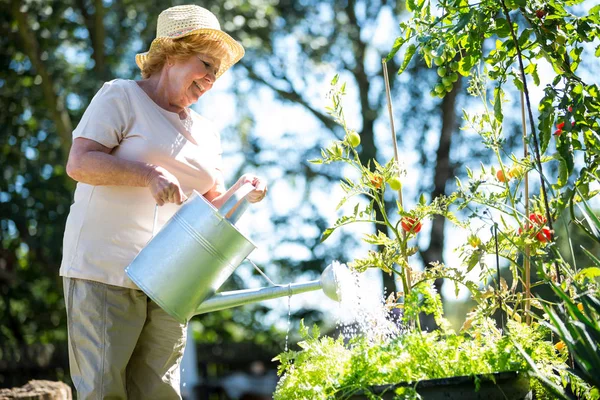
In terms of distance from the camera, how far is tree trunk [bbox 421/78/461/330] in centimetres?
762

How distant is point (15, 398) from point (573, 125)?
201cm

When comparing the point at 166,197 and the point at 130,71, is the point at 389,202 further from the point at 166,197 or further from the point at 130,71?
the point at 166,197

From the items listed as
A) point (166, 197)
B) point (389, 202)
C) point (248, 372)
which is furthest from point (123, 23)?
point (166, 197)

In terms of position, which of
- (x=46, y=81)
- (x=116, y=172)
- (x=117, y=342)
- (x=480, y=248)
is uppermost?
(x=46, y=81)

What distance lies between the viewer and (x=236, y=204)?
175 cm

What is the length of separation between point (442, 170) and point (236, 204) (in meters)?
6.26

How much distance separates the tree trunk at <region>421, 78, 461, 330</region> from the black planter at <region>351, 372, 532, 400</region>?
6.21 metres

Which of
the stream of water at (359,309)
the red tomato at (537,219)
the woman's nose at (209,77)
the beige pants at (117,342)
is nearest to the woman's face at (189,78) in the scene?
the woman's nose at (209,77)

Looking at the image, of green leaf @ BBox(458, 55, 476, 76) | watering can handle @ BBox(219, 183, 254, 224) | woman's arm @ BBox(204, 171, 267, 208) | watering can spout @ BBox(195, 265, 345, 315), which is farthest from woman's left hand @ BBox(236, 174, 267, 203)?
green leaf @ BBox(458, 55, 476, 76)

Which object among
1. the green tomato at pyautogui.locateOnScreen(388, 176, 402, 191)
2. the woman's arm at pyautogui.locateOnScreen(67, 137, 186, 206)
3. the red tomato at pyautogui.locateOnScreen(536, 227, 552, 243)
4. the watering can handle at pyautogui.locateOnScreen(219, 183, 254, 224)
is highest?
the woman's arm at pyautogui.locateOnScreen(67, 137, 186, 206)

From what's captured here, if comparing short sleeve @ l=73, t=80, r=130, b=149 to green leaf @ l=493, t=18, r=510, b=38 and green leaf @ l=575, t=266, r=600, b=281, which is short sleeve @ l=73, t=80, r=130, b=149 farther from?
green leaf @ l=575, t=266, r=600, b=281

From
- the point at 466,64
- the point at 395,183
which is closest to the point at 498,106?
the point at 466,64

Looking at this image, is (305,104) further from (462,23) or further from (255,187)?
(462,23)

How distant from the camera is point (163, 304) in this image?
179 centimetres
